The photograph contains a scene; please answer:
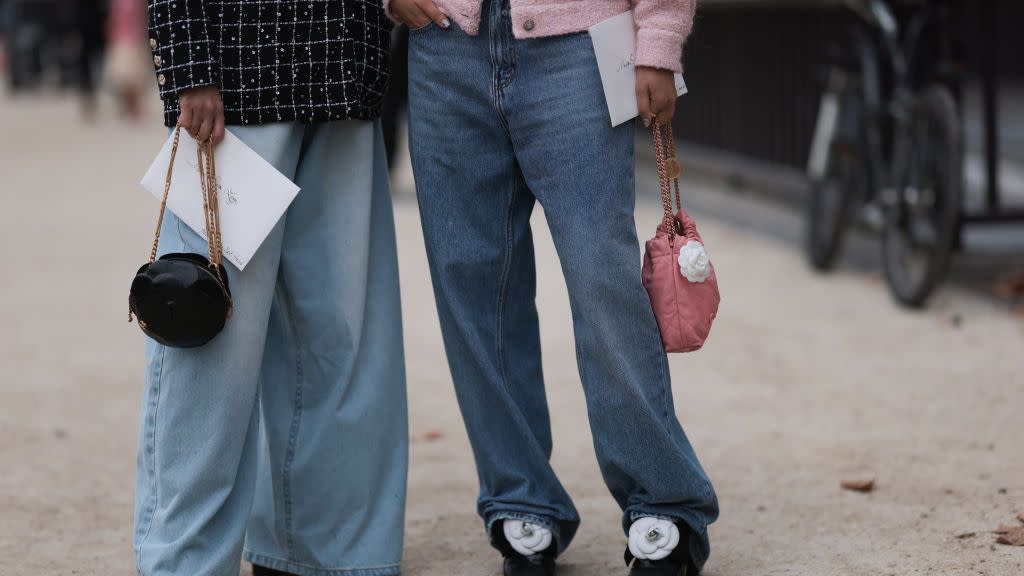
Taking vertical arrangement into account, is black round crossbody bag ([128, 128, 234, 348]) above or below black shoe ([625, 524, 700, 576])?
above

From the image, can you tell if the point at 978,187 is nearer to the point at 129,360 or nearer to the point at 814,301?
the point at 814,301

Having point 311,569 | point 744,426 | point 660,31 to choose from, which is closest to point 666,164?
point 660,31

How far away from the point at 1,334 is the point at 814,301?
3.38 meters

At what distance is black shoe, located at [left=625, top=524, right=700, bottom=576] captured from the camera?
116 inches

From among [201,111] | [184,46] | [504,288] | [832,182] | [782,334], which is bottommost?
[782,334]

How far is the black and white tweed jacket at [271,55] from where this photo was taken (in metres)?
2.76

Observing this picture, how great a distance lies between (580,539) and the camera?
345 cm

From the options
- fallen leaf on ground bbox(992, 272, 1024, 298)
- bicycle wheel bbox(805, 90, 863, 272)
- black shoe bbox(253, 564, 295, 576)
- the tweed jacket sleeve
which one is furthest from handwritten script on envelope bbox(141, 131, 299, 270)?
bicycle wheel bbox(805, 90, 863, 272)

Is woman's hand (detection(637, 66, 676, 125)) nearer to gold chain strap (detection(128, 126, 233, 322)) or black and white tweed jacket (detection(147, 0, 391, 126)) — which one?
black and white tweed jacket (detection(147, 0, 391, 126))

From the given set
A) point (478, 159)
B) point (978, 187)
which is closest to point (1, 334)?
point (478, 159)

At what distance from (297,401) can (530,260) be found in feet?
1.87

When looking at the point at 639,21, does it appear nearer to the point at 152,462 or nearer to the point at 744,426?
the point at 152,462

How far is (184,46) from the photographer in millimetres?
2748

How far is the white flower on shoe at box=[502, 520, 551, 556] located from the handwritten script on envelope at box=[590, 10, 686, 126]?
0.87 metres
